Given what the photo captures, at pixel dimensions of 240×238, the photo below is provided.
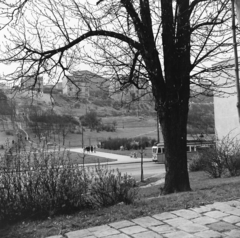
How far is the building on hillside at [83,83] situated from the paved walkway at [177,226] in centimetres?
453

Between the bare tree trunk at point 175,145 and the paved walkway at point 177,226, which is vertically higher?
the bare tree trunk at point 175,145

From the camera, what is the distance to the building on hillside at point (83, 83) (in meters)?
8.48

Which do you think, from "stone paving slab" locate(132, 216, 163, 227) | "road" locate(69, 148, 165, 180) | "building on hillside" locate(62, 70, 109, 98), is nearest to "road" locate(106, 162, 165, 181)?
"road" locate(69, 148, 165, 180)

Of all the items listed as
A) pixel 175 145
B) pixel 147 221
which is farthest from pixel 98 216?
pixel 175 145

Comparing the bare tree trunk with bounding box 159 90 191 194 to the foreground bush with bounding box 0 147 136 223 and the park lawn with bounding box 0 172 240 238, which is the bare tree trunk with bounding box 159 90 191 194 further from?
the foreground bush with bounding box 0 147 136 223

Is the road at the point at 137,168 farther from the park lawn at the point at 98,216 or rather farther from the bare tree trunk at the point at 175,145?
the park lawn at the point at 98,216

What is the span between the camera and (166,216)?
183 inches

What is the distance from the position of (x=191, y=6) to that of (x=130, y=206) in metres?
4.69

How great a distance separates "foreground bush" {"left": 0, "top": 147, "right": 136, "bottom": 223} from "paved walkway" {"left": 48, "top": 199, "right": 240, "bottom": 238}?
1.14 metres

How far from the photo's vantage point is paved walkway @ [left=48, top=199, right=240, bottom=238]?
3.88 m

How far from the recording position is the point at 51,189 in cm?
526

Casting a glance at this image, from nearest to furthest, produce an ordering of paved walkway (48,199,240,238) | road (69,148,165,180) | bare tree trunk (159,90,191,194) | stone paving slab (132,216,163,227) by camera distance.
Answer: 1. paved walkway (48,199,240,238)
2. stone paving slab (132,216,163,227)
3. bare tree trunk (159,90,191,194)
4. road (69,148,165,180)

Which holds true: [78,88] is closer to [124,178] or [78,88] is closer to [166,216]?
[124,178]

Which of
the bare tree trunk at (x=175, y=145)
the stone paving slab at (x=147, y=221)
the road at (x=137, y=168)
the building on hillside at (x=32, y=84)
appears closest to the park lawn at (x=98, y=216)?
the stone paving slab at (x=147, y=221)
